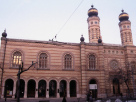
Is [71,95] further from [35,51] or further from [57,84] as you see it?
[35,51]

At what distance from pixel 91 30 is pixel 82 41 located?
45.2 ft

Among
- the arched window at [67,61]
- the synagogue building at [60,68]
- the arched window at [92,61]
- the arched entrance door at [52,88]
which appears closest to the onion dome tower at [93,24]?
the synagogue building at [60,68]

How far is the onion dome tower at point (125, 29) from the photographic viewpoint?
42.7 meters

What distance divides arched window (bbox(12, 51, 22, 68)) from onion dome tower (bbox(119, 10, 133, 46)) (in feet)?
95.5

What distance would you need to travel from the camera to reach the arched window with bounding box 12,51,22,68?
2819 cm

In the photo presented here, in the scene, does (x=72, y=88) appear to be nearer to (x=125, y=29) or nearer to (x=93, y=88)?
(x=93, y=88)

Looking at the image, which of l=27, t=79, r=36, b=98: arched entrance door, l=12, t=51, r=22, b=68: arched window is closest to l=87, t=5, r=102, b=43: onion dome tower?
l=27, t=79, r=36, b=98: arched entrance door

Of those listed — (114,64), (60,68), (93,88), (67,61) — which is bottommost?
(93,88)

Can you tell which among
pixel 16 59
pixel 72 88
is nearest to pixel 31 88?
pixel 16 59

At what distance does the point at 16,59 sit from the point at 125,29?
1234 inches

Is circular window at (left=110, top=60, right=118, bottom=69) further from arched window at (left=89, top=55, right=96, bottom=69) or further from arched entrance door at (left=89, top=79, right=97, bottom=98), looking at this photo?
arched entrance door at (left=89, top=79, right=97, bottom=98)

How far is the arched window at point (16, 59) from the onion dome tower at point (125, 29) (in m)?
29.1

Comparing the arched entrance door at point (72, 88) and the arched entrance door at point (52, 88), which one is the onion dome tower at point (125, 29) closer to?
the arched entrance door at point (72, 88)

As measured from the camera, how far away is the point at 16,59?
28516 millimetres
